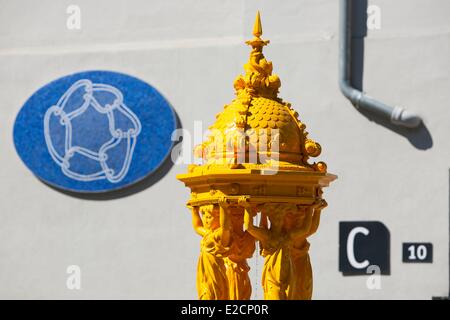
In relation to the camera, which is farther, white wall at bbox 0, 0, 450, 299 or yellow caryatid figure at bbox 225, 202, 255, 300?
white wall at bbox 0, 0, 450, 299

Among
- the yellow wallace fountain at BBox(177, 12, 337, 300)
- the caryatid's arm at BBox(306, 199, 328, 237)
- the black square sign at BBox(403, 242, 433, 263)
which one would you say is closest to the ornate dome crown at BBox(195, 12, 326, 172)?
the yellow wallace fountain at BBox(177, 12, 337, 300)

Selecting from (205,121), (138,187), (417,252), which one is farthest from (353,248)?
(138,187)

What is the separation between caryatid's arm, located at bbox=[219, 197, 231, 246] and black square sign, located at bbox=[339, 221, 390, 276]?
1121cm

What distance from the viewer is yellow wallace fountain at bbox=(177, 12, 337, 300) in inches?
554

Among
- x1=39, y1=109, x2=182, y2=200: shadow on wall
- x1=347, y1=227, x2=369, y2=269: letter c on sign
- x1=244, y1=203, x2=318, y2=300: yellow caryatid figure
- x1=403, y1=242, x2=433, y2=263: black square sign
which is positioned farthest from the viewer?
x1=39, y1=109, x2=182, y2=200: shadow on wall

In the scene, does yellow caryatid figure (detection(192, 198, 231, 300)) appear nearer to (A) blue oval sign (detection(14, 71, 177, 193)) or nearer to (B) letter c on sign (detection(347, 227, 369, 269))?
(B) letter c on sign (detection(347, 227, 369, 269))

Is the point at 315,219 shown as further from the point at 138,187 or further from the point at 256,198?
the point at 138,187

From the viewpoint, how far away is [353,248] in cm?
2547

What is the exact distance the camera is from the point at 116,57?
88.6ft

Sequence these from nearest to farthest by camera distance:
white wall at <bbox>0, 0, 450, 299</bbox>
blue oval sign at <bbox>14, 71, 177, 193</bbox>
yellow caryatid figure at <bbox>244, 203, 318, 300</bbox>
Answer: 1. yellow caryatid figure at <bbox>244, 203, 318, 300</bbox>
2. white wall at <bbox>0, 0, 450, 299</bbox>
3. blue oval sign at <bbox>14, 71, 177, 193</bbox>

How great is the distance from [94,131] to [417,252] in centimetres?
575

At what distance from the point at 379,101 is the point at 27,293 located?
22.1ft
